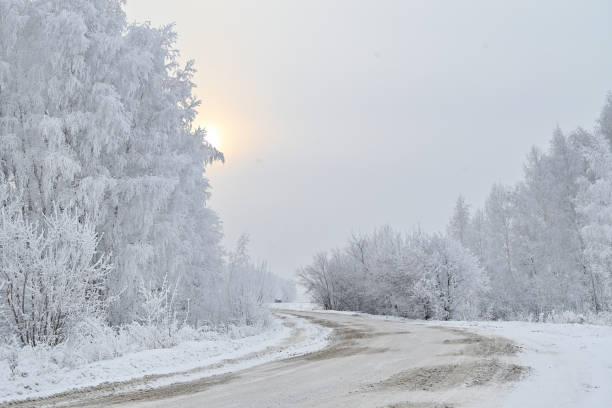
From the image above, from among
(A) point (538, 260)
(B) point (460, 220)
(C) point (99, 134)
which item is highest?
(B) point (460, 220)

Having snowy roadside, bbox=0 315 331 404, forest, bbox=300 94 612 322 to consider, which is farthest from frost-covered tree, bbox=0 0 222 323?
forest, bbox=300 94 612 322

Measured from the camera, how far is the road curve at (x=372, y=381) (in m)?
5.95

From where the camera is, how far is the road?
5.96m

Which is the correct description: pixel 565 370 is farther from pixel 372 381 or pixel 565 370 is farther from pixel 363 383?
pixel 363 383

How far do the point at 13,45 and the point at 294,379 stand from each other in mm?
15051

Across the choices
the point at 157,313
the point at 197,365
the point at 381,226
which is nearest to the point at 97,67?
the point at 157,313

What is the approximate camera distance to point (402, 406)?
546 cm

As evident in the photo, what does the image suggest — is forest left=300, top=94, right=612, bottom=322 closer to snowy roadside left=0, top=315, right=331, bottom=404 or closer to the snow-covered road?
the snow-covered road

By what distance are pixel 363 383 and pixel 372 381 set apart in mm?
221

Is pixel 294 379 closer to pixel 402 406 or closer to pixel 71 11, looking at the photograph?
pixel 402 406

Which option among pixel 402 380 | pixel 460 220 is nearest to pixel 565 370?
pixel 402 380

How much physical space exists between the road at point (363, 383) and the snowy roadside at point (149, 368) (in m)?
0.79

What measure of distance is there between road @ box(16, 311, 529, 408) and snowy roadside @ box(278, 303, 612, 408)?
26 cm

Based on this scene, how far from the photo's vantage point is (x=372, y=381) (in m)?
7.32
